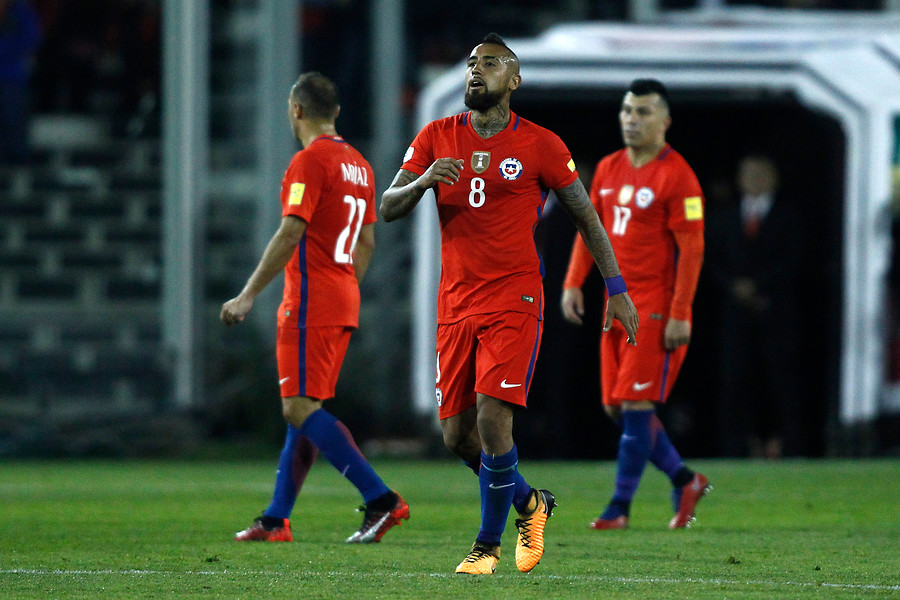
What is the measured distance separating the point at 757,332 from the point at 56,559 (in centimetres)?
748

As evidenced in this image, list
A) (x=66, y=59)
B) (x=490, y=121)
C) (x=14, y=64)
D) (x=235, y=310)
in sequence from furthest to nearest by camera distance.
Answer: (x=66, y=59)
(x=14, y=64)
(x=235, y=310)
(x=490, y=121)

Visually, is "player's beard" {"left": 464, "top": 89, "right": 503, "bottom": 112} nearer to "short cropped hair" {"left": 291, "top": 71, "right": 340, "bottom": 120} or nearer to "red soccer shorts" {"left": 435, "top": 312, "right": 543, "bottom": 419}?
"red soccer shorts" {"left": 435, "top": 312, "right": 543, "bottom": 419}

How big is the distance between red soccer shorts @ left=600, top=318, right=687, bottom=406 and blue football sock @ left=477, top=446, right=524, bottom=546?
1.90 metres

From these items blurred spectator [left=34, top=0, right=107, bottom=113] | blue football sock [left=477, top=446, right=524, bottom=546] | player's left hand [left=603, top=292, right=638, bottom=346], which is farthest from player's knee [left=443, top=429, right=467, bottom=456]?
blurred spectator [left=34, top=0, right=107, bottom=113]

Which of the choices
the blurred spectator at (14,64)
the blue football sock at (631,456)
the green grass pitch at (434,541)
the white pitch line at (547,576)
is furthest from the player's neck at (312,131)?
the blurred spectator at (14,64)

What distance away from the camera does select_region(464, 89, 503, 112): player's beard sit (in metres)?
5.50

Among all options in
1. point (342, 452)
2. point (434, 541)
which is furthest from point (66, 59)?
point (434, 541)

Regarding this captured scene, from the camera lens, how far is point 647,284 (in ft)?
24.0

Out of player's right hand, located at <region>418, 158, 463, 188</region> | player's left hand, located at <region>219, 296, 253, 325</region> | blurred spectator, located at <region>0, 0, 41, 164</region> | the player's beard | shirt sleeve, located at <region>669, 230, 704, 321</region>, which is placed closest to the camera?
player's right hand, located at <region>418, 158, 463, 188</region>

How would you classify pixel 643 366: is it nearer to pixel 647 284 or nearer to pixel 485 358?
pixel 647 284

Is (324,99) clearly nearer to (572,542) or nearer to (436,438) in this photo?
(572,542)

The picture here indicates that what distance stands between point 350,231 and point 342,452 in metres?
0.94

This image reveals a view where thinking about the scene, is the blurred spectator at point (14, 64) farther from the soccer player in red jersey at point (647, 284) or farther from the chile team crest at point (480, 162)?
the chile team crest at point (480, 162)

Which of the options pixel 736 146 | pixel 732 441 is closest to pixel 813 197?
pixel 736 146
